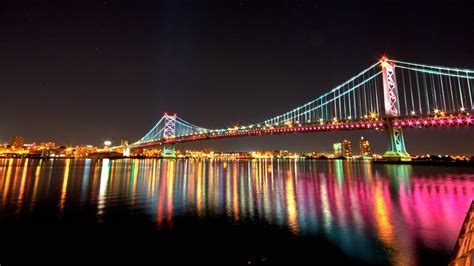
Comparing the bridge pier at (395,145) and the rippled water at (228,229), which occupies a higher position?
the bridge pier at (395,145)

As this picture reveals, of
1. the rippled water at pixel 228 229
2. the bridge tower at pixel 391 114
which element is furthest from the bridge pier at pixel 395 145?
the rippled water at pixel 228 229

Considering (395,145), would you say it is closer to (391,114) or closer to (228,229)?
(391,114)

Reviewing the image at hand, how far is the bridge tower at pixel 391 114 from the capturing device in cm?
4928

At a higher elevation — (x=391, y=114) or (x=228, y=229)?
(x=391, y=114)

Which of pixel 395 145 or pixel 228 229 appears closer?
pixel 228 229

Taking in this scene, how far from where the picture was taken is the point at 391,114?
5009 centimetres

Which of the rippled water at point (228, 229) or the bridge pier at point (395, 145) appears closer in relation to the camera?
the rippled water at point (228, 229)

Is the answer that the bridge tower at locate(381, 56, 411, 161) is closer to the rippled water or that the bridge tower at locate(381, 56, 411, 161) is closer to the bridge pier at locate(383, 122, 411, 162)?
the bridge pier at locate(383, 122, 411, 162)

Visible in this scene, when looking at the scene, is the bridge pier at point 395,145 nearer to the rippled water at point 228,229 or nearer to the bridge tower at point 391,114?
the bridge tower at point 391,114

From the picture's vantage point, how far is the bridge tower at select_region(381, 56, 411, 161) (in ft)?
162

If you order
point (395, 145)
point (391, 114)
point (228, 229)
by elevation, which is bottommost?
point (228, 229)

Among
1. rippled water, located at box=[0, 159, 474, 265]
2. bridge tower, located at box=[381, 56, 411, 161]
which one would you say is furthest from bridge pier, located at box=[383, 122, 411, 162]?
rippled water, located at box=[0, 159, 474, 265]

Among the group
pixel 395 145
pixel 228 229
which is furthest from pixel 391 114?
pixel 228 229

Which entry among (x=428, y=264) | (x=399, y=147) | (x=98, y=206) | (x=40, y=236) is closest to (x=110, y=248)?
(x=40, y=236)
